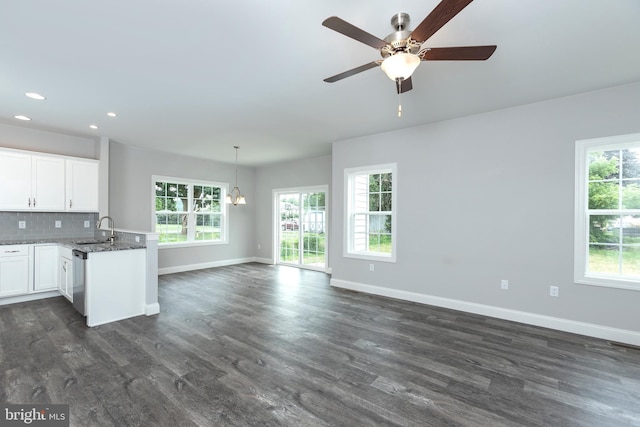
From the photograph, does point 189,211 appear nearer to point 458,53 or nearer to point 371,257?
point 371,257

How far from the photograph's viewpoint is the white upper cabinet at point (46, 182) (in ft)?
14.3

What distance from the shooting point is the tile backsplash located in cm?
465

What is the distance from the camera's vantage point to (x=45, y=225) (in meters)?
4.95

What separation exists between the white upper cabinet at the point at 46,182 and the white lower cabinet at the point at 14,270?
65 cm

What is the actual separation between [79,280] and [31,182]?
2100 mm

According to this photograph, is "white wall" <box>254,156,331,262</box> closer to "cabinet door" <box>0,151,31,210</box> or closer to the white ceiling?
the white ceiling

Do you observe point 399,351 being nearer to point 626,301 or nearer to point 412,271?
point 412,271

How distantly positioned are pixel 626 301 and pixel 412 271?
2.35m

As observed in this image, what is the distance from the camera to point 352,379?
244cm

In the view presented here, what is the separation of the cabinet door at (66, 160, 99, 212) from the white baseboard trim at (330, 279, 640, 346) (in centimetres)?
498

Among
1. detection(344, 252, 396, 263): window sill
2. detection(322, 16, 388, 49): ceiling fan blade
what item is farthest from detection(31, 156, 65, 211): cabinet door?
detection(322, 16, 388, 49): ceiling fan blade

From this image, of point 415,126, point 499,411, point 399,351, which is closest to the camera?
point 499,411

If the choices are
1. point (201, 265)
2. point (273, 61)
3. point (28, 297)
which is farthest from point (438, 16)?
point (201, 265)

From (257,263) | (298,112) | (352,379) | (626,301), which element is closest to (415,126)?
(298,112)
